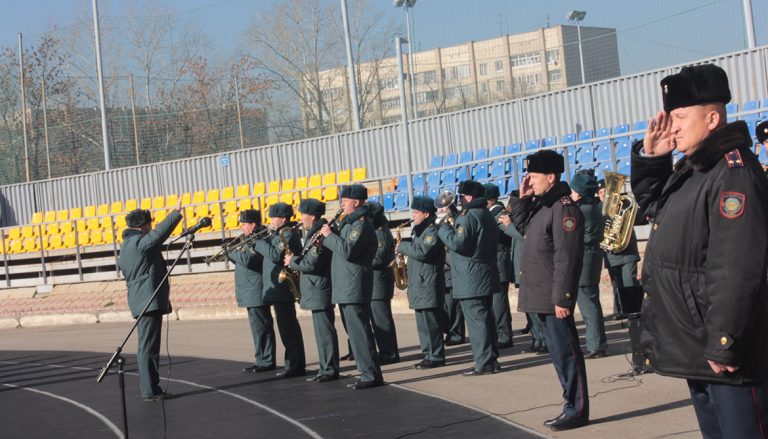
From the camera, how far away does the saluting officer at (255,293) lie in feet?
39.4

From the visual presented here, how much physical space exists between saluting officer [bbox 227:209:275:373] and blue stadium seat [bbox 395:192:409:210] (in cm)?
1040

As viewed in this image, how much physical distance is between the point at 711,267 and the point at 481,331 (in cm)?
633

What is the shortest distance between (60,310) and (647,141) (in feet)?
73.0

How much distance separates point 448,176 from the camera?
22.4 metres

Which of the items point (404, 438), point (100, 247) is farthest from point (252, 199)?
point (404, 438)

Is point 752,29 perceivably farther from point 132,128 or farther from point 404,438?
point 132,128

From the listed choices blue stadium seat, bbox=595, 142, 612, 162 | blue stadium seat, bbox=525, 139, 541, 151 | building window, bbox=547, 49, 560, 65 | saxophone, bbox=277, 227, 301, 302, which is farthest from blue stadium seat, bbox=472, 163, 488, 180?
saxophone, bbox=277, 227, 301, 302

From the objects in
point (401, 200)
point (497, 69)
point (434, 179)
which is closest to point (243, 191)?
point (401, 200)

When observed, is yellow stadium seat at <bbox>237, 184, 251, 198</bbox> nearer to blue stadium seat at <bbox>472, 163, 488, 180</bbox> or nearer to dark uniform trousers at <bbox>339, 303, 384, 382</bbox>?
blue stadium seat at <bbox>472, 163, 488, 180</bbox>

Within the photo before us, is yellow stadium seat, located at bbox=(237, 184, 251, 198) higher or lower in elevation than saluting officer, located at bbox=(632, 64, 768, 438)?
higher

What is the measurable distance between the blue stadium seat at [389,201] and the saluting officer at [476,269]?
12.4m

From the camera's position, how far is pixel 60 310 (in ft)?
80.9

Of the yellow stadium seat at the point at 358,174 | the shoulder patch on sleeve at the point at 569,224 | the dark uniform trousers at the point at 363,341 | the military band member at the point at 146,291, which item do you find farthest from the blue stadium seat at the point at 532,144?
the shoulder patch on sleeve at the point at 569,224

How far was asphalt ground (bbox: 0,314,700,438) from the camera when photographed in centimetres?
798
